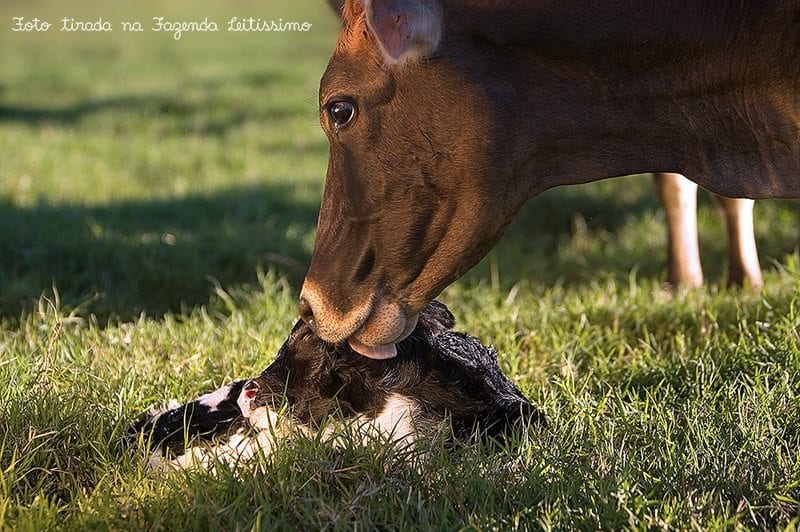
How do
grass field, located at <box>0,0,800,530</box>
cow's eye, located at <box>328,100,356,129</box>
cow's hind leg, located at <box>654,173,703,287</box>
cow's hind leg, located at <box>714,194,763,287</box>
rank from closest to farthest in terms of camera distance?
grass field, located at <box>0,0,800,530</box> → cow's eye, located at <box>328,100,356,129</box> → cow's hind leg, located at <box>714,194,763,287</box> → cow's hind leg, located at <box>654,173,703,287</box>

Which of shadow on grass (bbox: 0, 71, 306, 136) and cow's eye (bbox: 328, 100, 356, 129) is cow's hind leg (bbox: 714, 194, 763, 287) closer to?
cow's eye (bbox: 328, 100, 356, 129)

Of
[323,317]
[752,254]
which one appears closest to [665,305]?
[752,254]

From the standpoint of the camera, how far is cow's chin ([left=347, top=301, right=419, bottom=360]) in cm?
316

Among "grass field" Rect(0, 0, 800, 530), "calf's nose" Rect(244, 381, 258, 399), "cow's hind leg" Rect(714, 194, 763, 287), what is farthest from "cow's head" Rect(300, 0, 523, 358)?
"cow's hind leg" Rect(714, 194, 763, 287)

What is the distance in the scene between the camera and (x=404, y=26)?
2.84m

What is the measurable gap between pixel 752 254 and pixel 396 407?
2618mm

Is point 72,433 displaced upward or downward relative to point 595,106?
downward

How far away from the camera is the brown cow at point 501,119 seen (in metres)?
2.94

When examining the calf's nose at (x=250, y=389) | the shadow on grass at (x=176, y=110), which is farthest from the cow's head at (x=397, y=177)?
the shadow on grass at (x=176, y=110)

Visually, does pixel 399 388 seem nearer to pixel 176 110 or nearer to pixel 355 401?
pixel 355 401

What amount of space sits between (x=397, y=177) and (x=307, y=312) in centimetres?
48

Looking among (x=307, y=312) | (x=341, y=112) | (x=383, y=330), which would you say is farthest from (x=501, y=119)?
(x=307, y=312)

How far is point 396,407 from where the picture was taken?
3.21m

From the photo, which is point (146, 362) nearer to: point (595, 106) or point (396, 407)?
point (396, 407)
